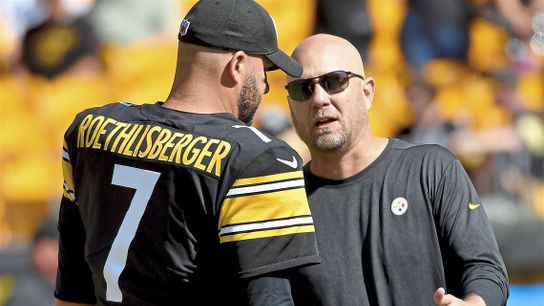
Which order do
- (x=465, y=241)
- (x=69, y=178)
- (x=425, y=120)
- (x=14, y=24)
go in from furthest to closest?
(x=14, y=24)
(x=425, y=120)
(x=465, y=241)
(x=69, y=178)

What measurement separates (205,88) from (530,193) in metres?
5.18

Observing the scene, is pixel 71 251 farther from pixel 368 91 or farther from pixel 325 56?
pixel 368 91

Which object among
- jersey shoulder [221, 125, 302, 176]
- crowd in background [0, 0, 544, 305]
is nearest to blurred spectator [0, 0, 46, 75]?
crowd in background [0, 0, 544, 305]

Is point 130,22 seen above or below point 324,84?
above

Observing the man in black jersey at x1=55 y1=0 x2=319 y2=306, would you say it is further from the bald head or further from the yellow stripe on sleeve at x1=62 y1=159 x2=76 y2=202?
the bald head

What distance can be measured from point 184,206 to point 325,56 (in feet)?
4.25

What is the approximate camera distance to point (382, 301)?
3602mm

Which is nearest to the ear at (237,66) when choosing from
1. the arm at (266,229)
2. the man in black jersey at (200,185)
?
the man in black jersey at (200,185)

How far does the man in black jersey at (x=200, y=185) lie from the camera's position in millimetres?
2811

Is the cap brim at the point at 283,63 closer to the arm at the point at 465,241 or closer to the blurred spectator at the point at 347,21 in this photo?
the arm at the point at 465,241

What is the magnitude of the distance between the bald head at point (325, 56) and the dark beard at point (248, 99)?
34.1 inches

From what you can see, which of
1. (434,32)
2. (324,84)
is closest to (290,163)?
(324,84)

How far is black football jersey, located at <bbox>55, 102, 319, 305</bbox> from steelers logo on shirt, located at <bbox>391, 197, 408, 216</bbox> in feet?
2.95

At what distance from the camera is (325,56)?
398 centimetres
